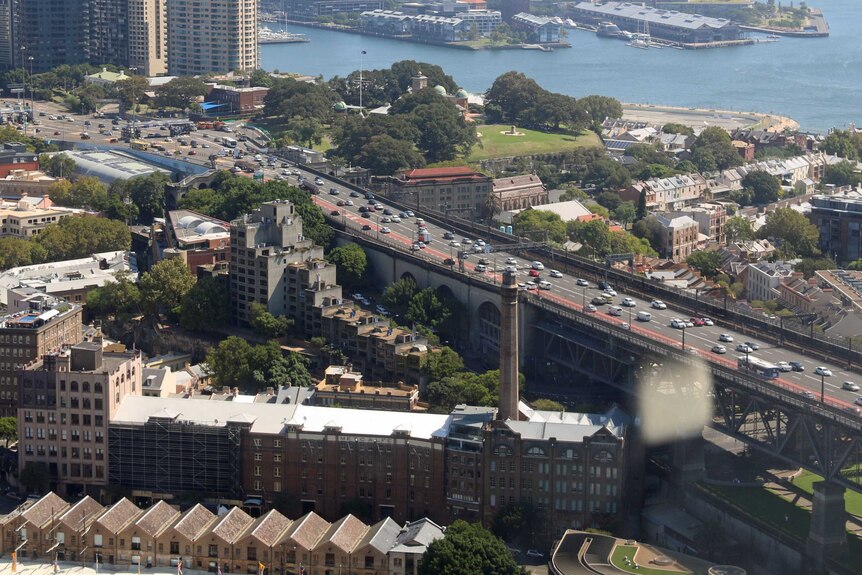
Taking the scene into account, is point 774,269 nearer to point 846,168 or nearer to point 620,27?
point 846,168

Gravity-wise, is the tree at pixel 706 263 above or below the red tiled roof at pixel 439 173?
below

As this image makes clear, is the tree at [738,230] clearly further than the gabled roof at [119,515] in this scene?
Yes

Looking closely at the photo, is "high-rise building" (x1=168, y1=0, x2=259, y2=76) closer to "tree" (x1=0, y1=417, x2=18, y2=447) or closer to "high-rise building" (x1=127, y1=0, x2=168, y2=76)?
"high-rise building" (x1=127, y1=0, x2=168, y2=76)

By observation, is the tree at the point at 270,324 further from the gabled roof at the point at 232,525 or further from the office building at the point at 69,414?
the gabled roof at the point at 232,525

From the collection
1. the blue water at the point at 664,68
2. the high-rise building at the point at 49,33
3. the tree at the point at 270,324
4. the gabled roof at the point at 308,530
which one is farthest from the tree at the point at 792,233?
the high-rise building at the point at 49,33

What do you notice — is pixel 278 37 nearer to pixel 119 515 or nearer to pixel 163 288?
pixel 163 288

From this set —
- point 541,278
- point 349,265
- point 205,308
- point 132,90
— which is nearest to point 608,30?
point 132,90
